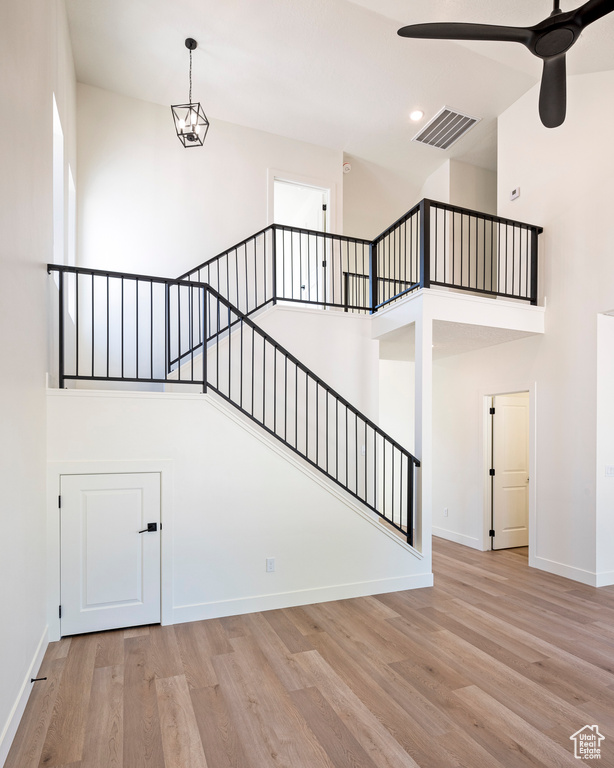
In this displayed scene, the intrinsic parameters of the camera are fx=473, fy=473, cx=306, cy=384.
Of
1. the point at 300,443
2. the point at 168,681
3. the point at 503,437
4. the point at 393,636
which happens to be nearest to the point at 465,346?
the point at 503,437

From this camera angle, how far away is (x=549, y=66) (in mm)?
3525

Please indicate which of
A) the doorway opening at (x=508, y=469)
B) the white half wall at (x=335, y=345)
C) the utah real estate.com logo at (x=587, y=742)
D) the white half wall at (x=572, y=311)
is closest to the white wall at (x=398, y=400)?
the doorway opening at (x=508, y=469)

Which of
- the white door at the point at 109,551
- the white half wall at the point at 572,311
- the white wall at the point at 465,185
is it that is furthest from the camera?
the white wall at the point at 465,185

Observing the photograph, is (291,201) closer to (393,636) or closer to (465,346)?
(465,346)

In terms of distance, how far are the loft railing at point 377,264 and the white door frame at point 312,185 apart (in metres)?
0.34

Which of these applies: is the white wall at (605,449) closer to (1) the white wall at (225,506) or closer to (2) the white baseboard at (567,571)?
(2) the white baseboard at (567,571)

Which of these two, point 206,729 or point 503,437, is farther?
point 503,437

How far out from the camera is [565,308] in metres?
5.39

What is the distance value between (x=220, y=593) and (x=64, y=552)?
4.29 feet

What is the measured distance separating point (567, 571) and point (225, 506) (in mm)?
3843

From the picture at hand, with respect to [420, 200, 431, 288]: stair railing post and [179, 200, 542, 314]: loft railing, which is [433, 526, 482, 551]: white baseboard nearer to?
[179, 200, 542, 314]: loft railing

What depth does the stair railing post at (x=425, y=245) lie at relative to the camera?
4.96 m

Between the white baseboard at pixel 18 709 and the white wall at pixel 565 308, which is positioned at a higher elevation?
the white wall at pixel 565 308

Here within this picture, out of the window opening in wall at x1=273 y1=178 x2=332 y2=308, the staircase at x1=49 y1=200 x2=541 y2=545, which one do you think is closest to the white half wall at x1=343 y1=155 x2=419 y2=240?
the window opening in wall at x1=273 y1=178 x2=332 y2=308
